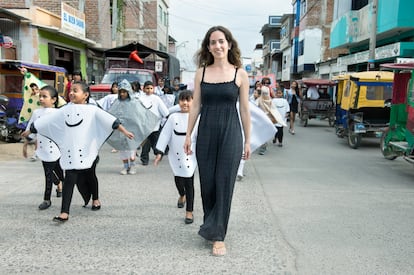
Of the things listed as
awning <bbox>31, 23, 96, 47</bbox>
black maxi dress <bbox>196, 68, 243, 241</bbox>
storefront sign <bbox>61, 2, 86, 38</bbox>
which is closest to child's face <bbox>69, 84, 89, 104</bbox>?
black maxi dress <bbox>196, 68, 243, 241</bbox>

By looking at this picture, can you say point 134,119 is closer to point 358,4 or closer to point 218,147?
point 218,147

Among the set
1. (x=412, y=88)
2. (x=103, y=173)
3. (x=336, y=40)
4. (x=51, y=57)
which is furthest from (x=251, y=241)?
(x=336, y=40)

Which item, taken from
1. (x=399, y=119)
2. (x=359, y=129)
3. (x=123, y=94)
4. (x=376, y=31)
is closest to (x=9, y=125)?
(x=123, y=94)

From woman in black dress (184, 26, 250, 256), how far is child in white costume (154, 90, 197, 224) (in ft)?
2.67

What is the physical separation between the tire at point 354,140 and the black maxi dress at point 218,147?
7.66m

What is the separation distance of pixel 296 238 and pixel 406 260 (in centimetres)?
100

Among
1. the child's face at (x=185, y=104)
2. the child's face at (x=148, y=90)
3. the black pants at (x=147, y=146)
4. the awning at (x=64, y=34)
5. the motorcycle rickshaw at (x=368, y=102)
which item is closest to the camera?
the child's face at (x=185, y=104)

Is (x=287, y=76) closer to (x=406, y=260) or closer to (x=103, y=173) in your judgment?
(x=103, y=173)

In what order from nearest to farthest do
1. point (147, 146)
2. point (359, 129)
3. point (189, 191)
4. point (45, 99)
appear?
point (189, 191) → point (45, 99) → point (147, 146) → point (359, 129)

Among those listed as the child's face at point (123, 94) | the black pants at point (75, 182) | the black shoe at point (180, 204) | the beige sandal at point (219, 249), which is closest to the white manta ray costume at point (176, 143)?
the black shoe at point (180, 204)

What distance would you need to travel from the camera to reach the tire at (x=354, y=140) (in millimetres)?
10509

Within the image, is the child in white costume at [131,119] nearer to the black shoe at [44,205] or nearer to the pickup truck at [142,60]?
the black shoe at [44,205]

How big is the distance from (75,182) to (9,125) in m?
6.33

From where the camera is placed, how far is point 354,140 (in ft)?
35.1
